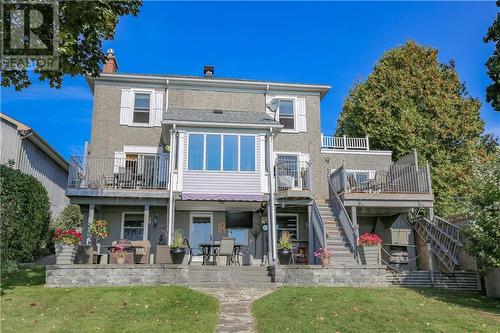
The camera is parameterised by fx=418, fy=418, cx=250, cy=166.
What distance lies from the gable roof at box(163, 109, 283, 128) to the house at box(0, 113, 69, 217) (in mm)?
7079

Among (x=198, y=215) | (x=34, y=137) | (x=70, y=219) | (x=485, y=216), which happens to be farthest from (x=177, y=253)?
(x=34, y=137)

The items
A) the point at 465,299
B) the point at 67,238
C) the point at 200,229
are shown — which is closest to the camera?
the point at 465,299

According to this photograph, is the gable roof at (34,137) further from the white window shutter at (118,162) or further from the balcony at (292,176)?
the balcony at (292,176)

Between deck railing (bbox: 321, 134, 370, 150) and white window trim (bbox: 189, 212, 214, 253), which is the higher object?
deck railing (bbox: 321, 134, 370, 150)

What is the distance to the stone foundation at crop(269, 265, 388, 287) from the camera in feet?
43.2

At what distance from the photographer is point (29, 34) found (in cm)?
934

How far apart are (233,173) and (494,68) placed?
12.5 meters

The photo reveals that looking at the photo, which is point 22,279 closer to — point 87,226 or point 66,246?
point 66,246

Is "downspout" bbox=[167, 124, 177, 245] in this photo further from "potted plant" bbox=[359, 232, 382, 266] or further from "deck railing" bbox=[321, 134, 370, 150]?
"deck railing" bbox=[321, 134, 370, 150]

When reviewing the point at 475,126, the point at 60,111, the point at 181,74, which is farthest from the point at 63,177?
the point at 475,126

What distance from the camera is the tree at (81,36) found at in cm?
898

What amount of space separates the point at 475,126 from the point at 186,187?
2105 centimetres

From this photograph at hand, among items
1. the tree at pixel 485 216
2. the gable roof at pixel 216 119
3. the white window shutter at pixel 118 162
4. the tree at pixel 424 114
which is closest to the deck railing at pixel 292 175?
the gable roof at pixel 216 119

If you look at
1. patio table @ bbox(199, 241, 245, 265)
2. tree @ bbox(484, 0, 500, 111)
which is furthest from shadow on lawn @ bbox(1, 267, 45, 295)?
tree @ bbox(484, 0, 500, 111)
